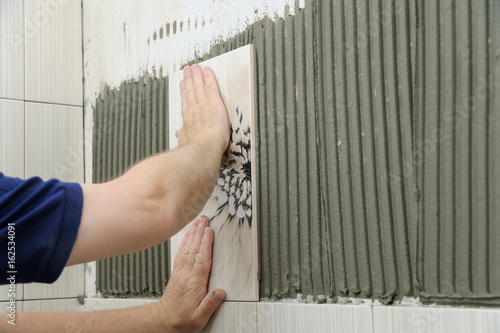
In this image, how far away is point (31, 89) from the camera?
1.69 m

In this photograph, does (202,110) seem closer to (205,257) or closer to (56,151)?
(205,257)

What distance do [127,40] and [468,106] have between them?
102cm

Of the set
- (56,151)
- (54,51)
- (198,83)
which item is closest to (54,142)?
(56,151)

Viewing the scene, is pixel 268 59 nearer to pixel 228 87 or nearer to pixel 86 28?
pixel 228 87

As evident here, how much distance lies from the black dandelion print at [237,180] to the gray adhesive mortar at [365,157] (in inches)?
1.0

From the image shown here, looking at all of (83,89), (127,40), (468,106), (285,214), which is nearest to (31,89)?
(83,89)

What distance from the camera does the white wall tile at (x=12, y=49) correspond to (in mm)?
1642

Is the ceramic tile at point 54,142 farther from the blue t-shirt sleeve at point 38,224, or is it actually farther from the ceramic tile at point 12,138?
the blue t-shirt sleeve at point 38,224

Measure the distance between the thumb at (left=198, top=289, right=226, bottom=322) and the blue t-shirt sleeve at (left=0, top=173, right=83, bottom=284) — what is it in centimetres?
48

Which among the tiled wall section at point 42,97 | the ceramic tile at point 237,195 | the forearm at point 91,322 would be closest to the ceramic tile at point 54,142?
the tiled wall section at point 42,97

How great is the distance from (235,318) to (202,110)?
17.0 inches

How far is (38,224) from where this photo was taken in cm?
80

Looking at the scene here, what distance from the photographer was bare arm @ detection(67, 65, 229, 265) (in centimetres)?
84

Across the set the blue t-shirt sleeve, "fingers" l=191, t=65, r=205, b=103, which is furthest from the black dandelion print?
the blue t-shirt sleeve
